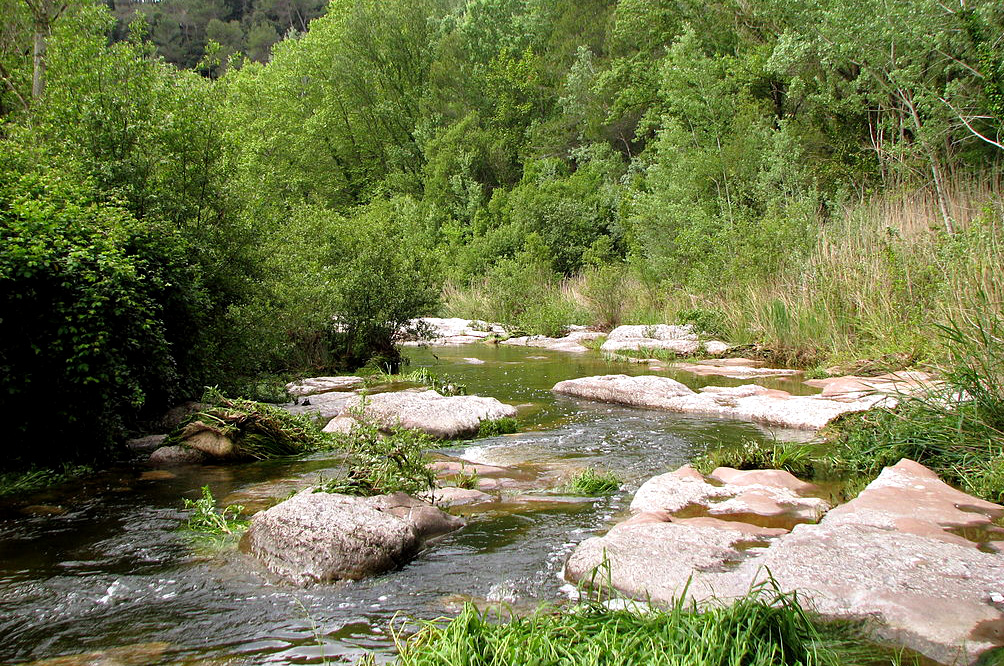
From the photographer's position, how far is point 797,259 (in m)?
13.0

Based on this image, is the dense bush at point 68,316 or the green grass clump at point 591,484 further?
the dense bush at point 68,316

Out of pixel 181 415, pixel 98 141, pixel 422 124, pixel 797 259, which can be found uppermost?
pixel 422 124

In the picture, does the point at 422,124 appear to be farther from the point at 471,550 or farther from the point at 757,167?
the point at 471,550

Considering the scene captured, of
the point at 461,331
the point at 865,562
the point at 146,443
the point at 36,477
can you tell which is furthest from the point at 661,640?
the point at 461,331

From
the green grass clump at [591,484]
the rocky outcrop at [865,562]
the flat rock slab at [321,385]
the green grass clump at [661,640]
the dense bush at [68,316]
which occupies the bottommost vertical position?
the green grass clump at [591,484]

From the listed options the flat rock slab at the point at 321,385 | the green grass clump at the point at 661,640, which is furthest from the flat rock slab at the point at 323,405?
the green grass clump at the point at 661,640

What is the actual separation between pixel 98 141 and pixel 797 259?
11.2 metres

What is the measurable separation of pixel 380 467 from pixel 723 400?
5.44 m

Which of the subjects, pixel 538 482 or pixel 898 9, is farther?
pixel 898 9

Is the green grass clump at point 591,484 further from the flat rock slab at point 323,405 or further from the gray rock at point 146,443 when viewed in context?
the gray rock at point 146,443

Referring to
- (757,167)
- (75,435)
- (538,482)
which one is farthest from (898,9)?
(75,435)

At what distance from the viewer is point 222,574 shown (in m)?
4.07

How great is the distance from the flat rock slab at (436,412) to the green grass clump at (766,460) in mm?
2944

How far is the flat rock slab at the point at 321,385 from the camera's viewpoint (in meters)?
10.7
